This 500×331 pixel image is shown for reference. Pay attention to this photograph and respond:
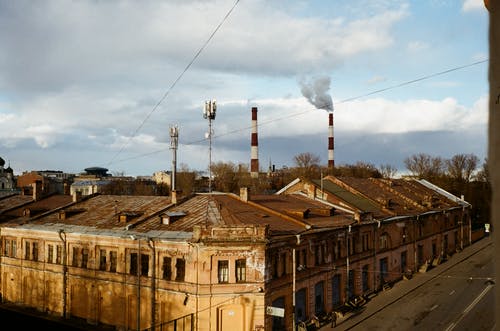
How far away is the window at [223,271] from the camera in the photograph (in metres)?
28.2

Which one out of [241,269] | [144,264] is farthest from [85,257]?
[241,269]

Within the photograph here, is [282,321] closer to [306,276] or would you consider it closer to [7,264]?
[306,276]

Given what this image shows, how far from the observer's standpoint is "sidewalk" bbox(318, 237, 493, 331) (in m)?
33.0

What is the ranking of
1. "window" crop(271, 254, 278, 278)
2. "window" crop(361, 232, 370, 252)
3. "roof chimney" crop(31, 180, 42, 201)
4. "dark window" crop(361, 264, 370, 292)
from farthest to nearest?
"roof chimney" crop(31, 180, 42, 201) → "window" crop(361, 232, 370, 252) → "dark window" crop(361, 264, 370, 292) → "window" crop(271, 254, 278, 278)

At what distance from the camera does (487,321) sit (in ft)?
104

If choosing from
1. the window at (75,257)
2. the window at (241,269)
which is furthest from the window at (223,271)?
the window at (75,257)

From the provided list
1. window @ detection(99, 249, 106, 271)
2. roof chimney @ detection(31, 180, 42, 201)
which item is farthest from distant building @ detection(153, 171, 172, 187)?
window @ detection(99, 249, 106, 271)

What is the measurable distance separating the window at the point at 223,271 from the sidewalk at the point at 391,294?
8561 mm

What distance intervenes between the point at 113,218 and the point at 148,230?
18.4ft

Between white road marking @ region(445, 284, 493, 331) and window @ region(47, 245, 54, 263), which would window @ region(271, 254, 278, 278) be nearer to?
white road marking @ region(445, 284, 493, 331)

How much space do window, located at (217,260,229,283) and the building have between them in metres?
0.06

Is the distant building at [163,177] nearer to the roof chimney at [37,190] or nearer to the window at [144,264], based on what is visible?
the roof chimney at [37,190]

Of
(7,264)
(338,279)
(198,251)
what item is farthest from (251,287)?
(7,264)

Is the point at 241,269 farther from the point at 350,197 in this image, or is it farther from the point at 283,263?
the point at 350,197
